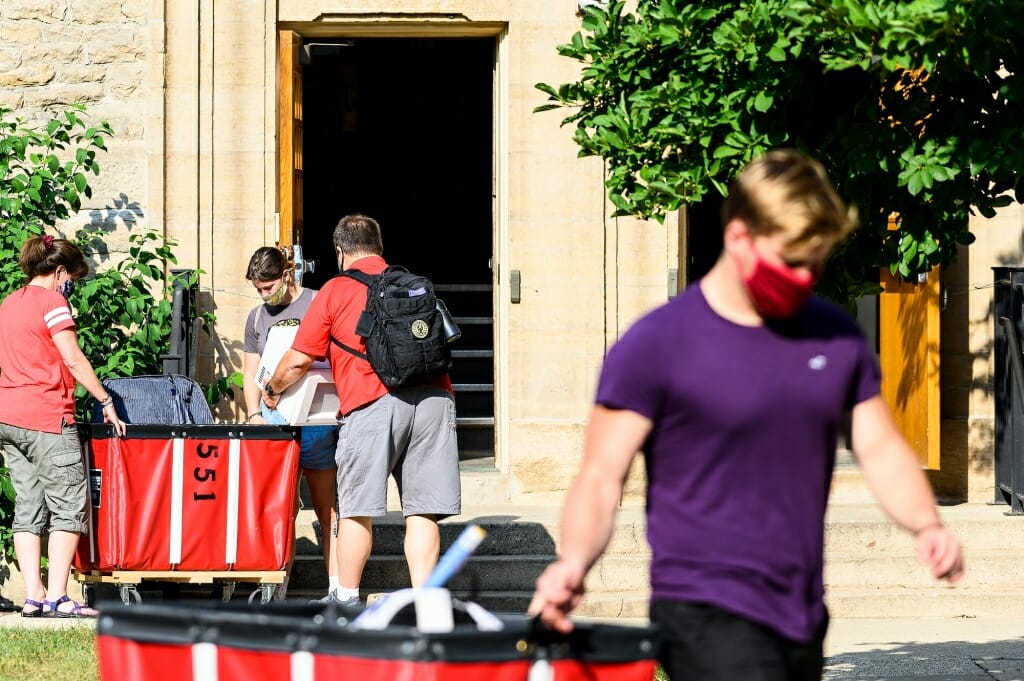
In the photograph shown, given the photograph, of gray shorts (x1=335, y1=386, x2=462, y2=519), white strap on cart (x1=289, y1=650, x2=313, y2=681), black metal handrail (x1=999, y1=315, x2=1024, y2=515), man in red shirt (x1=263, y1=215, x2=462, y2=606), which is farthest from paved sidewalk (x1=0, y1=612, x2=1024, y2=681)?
white strap on cart (x1=289, y1=650, x2=313, y2=681)

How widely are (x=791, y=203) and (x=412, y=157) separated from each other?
43.1ft

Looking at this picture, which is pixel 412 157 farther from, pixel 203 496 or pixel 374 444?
pixel 374 444

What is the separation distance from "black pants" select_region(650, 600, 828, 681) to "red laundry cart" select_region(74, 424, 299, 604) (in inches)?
159

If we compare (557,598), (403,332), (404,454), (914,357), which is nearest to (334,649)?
(557,598)

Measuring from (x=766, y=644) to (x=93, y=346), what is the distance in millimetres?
6149

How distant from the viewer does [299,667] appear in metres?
3.05

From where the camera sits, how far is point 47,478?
723cm

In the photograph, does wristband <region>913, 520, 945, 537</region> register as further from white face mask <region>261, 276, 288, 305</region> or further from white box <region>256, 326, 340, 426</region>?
white face mask <region>261, 276, 288, 305</region>

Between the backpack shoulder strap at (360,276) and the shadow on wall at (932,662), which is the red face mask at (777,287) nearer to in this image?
the shadow on wall at (932,662)

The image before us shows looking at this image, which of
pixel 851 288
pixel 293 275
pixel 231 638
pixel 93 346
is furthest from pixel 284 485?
pixel 231 638

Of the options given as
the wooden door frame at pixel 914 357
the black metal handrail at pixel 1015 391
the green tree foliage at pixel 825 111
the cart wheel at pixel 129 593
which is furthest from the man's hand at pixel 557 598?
the wooden door frame at pixel 914 357

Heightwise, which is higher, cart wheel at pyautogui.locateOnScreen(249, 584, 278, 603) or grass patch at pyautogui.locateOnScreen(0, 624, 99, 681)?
cart wheel at pyautogui.locateOnScreen(249, 584, 278, 603)

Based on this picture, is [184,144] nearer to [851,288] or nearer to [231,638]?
[851,288]

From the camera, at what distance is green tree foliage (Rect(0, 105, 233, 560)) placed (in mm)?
8406
